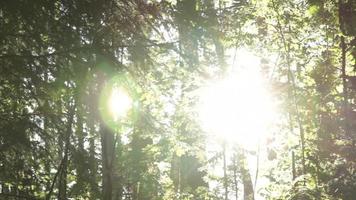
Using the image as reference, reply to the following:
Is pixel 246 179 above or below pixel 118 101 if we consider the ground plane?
above

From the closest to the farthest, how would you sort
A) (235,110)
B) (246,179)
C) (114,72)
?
(114,72)
(235,110)
(246,179)

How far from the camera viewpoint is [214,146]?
47.6 feet

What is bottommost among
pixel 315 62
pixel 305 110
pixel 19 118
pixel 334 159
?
pixel 19 118

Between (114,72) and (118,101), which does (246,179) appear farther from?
(114,72)

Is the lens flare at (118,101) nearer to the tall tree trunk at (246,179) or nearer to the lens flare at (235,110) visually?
the lens flare at (235,110)

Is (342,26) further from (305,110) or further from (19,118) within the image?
(19,118)

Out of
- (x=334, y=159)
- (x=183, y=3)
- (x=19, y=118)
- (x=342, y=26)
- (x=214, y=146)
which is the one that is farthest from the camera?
(x=214, y=146)

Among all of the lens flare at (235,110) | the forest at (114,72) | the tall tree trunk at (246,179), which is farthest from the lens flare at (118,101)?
the tall tree trunk at (246,179)

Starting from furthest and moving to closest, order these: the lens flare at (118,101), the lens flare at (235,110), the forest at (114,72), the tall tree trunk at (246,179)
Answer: the tall tree trunk at (246,179), the lens flare at (235,110), the lens flare at (118,101), the forest at (114,72)

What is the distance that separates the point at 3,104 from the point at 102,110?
1.34 meters

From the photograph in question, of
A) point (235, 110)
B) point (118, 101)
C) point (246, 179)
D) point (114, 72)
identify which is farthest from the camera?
point (246, 179)

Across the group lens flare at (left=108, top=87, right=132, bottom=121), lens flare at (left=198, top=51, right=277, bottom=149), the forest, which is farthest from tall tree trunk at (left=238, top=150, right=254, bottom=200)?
lens flare at (left=108, top=87, right=132, bottom=121)

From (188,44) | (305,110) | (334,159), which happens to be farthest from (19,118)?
(305,110)

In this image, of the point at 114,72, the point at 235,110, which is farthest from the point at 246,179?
the point at 114,72
